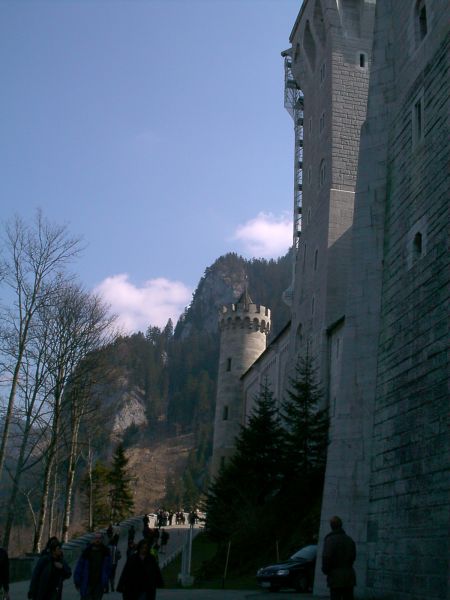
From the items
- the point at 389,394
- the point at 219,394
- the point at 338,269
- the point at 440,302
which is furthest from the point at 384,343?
the point at 219,394

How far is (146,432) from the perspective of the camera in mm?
146125

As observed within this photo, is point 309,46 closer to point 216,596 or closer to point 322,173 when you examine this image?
point 322,173

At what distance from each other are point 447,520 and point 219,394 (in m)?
48.9

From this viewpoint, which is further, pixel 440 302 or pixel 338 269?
pixel 338 269

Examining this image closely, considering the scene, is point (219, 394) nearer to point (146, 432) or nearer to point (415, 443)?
point (415, 443)

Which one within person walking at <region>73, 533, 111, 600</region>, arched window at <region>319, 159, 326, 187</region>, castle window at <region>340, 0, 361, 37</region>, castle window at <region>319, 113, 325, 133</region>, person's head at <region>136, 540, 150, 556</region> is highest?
castle window at <region>340, 0, 361, 37</region>

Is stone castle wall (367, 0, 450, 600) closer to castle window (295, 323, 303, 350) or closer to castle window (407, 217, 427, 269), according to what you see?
castle window (407, 217, 427, 269)

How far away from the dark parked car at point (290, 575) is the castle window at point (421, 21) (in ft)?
41.4

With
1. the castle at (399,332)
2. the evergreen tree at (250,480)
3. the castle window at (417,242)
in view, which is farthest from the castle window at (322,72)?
the castle window at (417,242)

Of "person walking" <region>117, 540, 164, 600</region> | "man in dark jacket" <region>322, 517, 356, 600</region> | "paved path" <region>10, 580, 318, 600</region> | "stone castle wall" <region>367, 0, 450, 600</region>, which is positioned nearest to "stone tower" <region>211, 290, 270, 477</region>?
"paved path" <region>10, 580, 318, 600</region>

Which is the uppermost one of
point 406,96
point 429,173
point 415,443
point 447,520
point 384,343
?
point 406,96

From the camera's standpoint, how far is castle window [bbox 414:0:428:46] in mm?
15812

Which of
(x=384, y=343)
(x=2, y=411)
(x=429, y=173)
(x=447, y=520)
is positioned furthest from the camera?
(x=2, y=411)

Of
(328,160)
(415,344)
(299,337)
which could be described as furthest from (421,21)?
(299,337)
